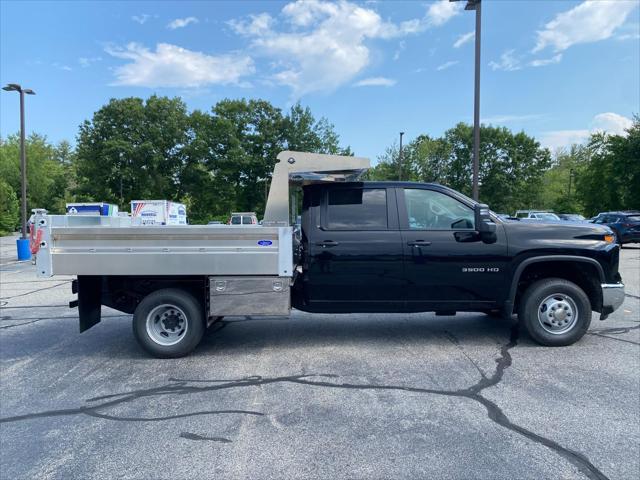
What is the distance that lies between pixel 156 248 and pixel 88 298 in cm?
125

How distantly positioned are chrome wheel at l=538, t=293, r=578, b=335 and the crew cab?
0.01 meters

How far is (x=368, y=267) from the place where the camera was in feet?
17.4

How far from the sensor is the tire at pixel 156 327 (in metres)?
5.21

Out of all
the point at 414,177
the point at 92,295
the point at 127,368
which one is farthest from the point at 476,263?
the point at 414,177

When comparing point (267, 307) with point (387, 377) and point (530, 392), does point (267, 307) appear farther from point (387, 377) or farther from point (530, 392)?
point (530, 392)

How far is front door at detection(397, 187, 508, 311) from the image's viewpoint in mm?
5285

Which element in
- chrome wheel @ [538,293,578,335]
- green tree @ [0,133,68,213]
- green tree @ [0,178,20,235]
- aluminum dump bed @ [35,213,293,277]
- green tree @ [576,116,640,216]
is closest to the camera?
aluminum dump bed @ [35,213,293,277]

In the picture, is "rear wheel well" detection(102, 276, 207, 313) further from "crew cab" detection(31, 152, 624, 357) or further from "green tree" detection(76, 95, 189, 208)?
"green tree" detection(76, 95, 189, 208)

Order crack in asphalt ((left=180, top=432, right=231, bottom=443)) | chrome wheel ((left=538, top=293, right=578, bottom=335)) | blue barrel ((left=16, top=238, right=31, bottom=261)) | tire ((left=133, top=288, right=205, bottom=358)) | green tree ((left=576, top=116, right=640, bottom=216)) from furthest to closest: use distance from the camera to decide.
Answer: green tree ((left=576, top=116, right=640, bottom=216)) < blue barrel ((left=16, top=238, right=31, bottom=261)) < chrome wheel ((left=538, top=293, right=578, bottom=335)) < tire ((left=133, top=288, right=205, bottom=358)) < crack in asphalt ((left=180, top=432, right=231, bottom=443))

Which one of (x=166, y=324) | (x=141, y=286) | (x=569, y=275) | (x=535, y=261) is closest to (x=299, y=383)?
(x=166, y=324)

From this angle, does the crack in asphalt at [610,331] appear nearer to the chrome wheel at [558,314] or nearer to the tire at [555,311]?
the tire at [555,311]

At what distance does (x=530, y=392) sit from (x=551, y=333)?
1.64 metres

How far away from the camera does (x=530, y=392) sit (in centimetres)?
412

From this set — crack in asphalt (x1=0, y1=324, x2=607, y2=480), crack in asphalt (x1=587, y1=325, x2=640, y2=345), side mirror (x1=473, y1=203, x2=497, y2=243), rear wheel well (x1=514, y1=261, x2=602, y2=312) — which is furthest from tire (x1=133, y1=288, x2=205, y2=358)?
crack in asphalt (x1=587, y1=325, x2=640, y2=345)
